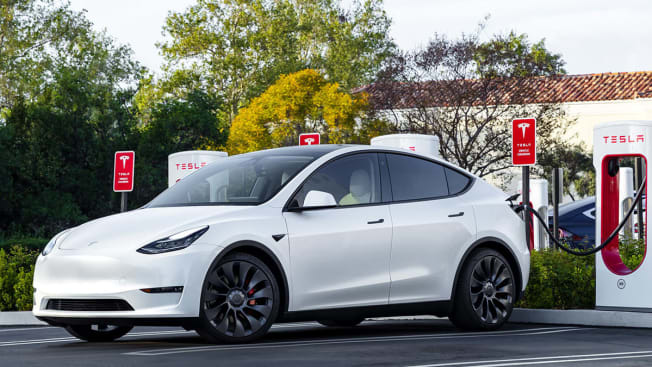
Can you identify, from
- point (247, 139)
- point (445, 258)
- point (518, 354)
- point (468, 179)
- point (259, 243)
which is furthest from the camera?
point (247, 139)

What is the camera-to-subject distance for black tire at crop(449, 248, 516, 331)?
9453mm

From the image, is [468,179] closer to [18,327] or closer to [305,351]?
[305,351]

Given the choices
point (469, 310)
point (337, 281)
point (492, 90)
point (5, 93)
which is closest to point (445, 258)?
point (469, 310)

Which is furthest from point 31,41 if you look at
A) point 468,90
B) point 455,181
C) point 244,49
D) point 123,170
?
point 455,181

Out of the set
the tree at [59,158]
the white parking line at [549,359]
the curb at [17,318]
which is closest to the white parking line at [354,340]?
the white parking line at [549,359]

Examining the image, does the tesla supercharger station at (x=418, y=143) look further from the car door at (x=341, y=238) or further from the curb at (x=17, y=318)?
the curb at (x=17, y=318)

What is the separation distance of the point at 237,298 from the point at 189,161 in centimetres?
807

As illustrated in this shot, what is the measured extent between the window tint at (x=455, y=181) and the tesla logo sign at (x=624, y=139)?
1.74m

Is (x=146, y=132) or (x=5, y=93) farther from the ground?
(x=5, y=93)

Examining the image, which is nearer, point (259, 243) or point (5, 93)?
point (259, 243)

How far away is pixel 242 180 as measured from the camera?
874cm

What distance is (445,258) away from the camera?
9305 millimetres

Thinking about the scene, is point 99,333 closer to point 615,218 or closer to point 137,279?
point 137,279

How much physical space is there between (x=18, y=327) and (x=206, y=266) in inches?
218
